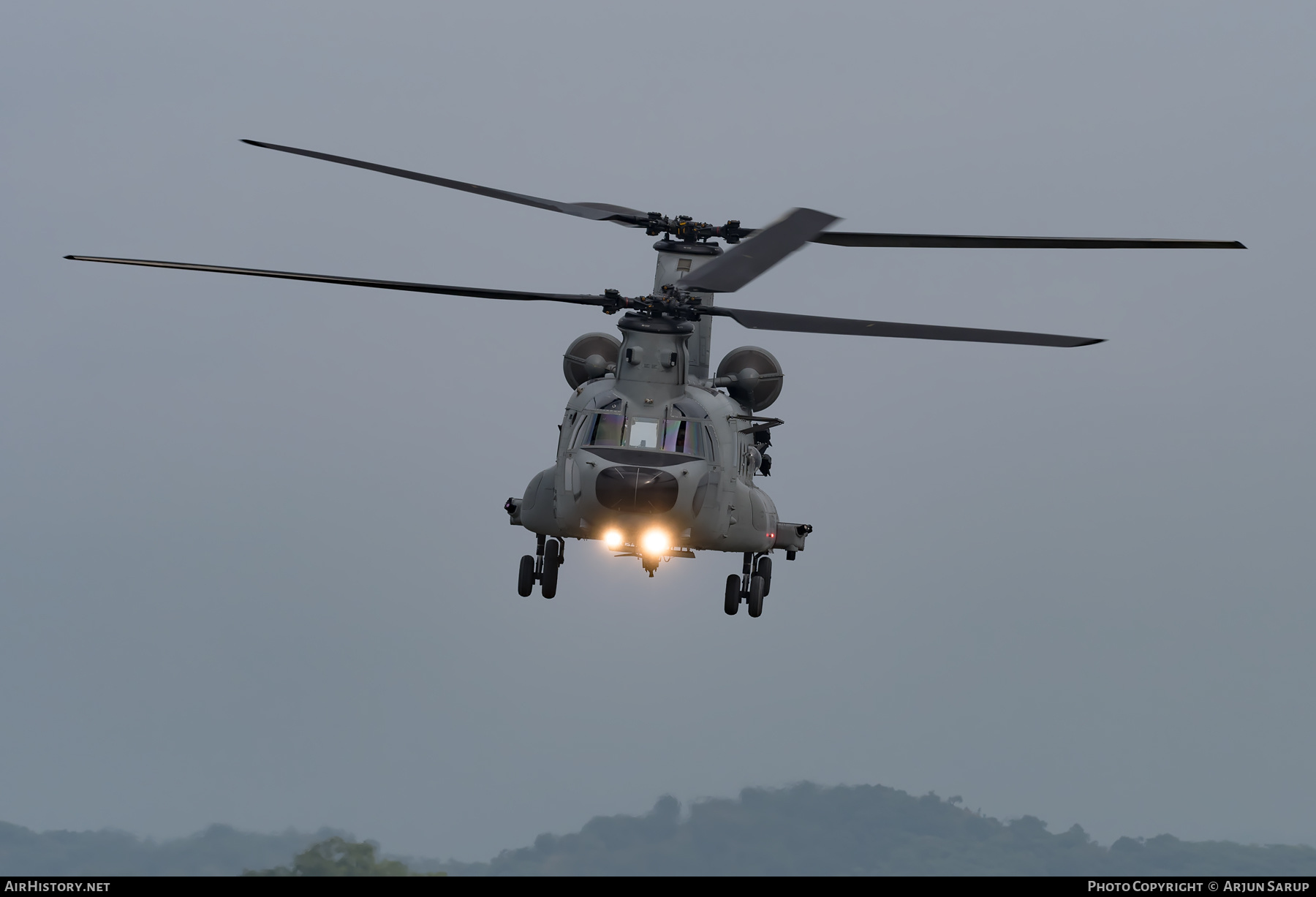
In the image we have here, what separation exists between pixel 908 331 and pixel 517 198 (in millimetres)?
7914

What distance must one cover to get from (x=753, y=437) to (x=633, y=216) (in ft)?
16.5

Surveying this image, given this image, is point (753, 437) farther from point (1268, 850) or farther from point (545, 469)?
point (1268, 850)

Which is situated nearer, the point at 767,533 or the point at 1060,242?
the point at 1060,242

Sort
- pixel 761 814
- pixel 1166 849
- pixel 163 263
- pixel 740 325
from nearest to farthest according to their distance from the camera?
pixel 163 263
pixel 740 325
pixel 1166 849
pixel 761 814

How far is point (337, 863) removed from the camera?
89.7 m

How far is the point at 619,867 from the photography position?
516 feet

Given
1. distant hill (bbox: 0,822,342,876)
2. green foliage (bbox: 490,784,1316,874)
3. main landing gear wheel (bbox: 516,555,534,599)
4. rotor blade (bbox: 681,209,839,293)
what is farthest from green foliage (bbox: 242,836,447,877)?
rotor blade (bbox: 681,209,839,293)

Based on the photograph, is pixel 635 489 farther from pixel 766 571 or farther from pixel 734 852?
pixel 734 852

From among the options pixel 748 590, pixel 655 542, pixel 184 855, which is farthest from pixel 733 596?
pixel 184 855

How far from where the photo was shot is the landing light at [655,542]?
2608cm

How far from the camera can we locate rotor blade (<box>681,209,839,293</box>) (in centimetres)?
1898


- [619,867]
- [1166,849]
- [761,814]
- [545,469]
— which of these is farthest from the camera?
[761,814]

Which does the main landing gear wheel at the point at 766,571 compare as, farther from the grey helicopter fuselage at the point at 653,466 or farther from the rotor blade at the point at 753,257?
the rotor blade at the point at 753,257
